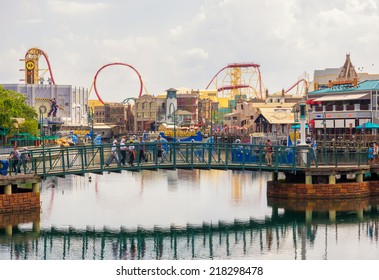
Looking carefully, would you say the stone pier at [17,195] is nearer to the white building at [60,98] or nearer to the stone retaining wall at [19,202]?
the stone retaining wall at [19,202]

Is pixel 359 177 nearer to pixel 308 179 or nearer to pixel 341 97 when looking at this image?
pixel 308 179

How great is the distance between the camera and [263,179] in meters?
75.4

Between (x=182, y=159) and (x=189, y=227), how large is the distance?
6.79m

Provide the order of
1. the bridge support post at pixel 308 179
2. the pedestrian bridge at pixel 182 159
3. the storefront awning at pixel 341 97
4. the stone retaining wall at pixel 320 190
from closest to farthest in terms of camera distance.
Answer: the pedestrian bridge at pixel 182 159 < the stone retaining wall at pixel 320 190 < the bridge support post at pixel 308 179 < the storefront awning at pixel 341 97

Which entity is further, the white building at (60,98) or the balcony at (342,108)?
the white building at (60,98)

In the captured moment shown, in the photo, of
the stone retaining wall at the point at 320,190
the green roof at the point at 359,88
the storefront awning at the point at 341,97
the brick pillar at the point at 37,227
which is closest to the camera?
the brick pillar at the point at 37,227

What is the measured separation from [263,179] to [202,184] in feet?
24.2

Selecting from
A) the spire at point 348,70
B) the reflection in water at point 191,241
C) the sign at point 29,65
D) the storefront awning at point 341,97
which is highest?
the sign at point 29,65

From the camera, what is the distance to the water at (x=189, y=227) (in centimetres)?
3912

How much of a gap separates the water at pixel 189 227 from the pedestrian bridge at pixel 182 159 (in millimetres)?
2663

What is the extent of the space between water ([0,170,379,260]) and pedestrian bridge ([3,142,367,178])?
2.66m

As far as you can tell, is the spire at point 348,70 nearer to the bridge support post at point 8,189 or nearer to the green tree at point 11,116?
the green tree at point 11,116

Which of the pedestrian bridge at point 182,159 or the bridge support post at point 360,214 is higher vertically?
the pedestrian bridge at point 182,159

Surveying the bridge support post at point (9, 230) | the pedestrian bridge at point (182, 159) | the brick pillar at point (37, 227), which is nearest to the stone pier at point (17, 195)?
the pedestrian bridge at point (182, 159)
